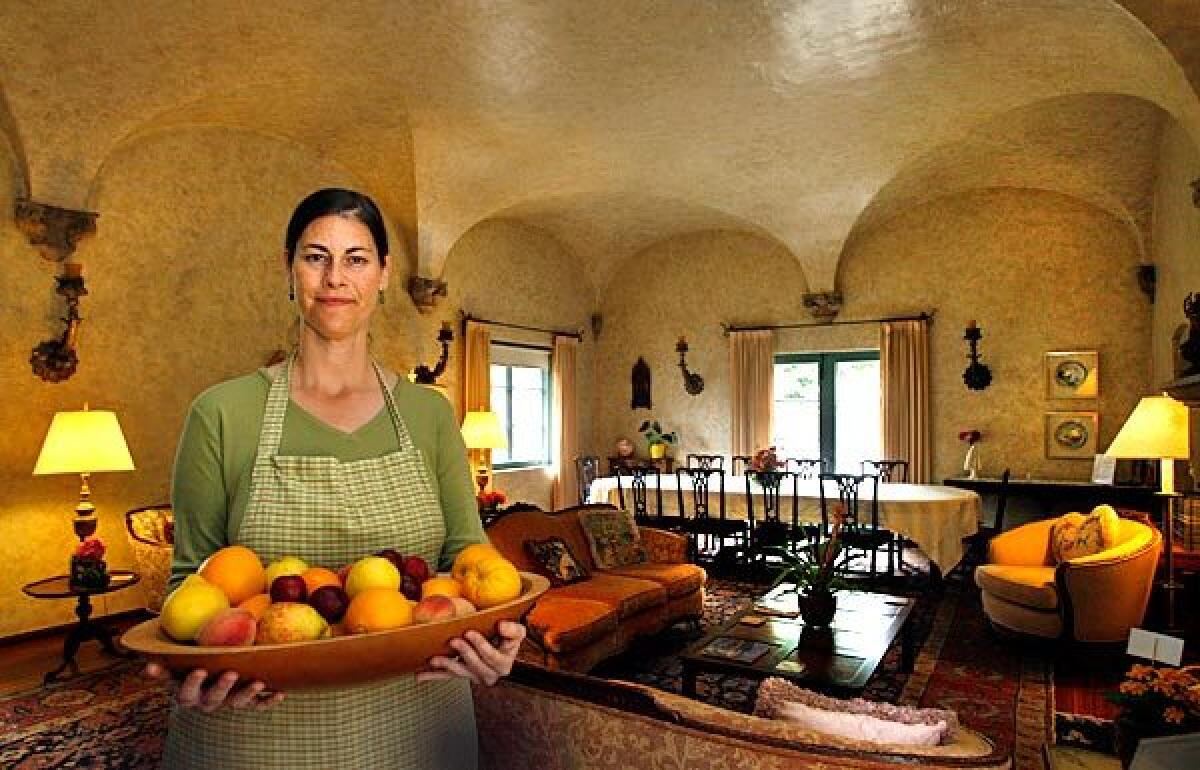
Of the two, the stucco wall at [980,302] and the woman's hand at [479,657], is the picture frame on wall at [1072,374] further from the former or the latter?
the woman's hand at [479,657]

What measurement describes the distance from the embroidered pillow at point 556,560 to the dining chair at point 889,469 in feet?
14.1

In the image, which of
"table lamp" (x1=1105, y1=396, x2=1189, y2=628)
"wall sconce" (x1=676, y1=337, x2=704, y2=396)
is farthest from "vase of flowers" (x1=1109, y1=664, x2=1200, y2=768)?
"wall sconce" (x1=676, y1=337, x2=704, y2=396)

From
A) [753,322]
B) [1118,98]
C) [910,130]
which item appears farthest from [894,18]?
[753,322]

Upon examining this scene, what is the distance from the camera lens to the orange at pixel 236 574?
3.21 ft

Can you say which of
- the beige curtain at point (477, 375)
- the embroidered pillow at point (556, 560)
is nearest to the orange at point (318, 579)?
the embroidered pillow at point (556, 560)

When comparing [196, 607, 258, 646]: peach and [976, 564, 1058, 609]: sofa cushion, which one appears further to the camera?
[976, 564, 1058, 609]: sofa cushion

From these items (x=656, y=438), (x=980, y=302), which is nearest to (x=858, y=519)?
(x=980, y=302)

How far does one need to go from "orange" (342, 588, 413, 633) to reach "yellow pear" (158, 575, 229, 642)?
0.49 ft

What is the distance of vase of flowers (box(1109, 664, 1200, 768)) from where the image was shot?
6.84 feet

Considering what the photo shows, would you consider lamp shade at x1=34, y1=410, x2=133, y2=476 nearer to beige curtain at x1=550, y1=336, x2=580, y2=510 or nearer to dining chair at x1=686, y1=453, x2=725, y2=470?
beige curtain at x1=550, y1=336, x2=580, y2=510

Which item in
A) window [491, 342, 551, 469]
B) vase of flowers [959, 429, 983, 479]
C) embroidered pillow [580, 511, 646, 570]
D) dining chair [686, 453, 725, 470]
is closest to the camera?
embroidered pillow [580, 511, 646, 570]

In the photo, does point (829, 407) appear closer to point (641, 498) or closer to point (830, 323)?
point (830, 323)

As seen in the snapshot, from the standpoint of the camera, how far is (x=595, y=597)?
458cm

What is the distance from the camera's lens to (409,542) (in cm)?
125
